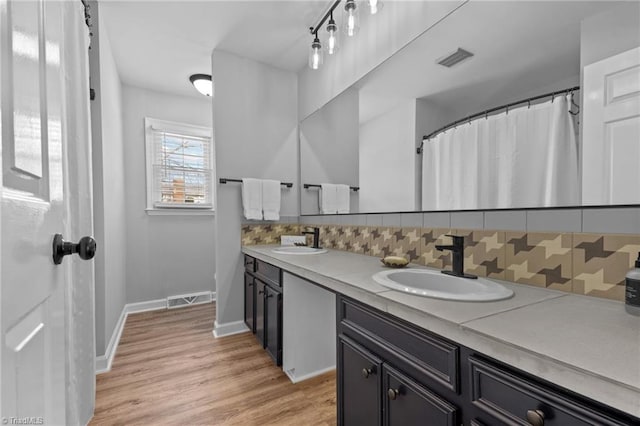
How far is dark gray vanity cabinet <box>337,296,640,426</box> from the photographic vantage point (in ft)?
1.75

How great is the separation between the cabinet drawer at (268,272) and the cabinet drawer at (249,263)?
0.08 meters

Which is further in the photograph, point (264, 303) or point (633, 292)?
point (264, 303)

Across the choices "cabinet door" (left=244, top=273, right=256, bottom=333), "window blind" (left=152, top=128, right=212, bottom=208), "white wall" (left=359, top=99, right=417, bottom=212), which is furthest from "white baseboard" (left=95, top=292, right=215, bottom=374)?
"white wall" (left=359, top=99, right=417, bottom=212)

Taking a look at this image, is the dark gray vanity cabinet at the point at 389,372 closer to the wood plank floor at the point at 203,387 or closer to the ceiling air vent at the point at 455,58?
the wood plank floor at the point at 203,387

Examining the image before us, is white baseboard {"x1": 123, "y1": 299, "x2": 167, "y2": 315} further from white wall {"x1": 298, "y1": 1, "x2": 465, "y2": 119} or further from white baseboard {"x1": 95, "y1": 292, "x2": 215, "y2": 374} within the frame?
white wall {"x1": 298, "y1": 1, "x2": 465, "y2": 119}

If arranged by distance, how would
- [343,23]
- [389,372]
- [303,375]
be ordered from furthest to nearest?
[343,23]
[303,375]
[389,372]

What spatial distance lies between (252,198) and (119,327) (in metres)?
1.70

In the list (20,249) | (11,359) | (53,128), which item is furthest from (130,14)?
(11,359)

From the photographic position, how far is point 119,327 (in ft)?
8.46

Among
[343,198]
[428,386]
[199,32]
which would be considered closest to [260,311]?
[343,198]

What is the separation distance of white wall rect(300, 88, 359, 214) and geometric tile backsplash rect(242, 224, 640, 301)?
0.76 m

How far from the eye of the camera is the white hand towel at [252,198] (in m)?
2.60

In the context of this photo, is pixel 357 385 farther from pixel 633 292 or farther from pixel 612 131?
pixel 612 131

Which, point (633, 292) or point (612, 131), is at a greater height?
point (612, 131)
